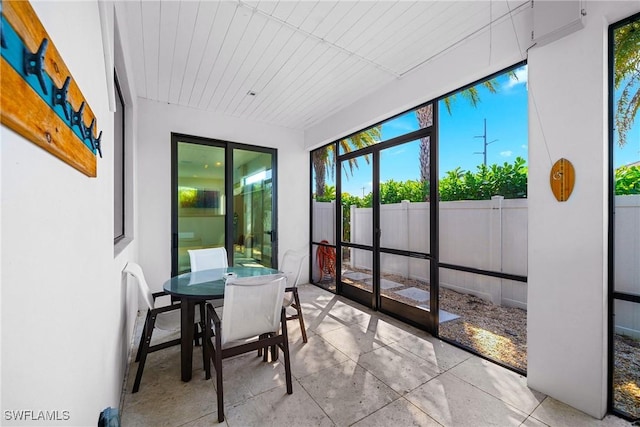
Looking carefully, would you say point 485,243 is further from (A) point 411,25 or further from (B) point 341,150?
(B) point 341,150

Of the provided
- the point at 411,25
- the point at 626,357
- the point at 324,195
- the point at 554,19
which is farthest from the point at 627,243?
the point at 324,195

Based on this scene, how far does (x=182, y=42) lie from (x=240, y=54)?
529 millimetres

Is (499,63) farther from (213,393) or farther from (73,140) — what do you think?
(213,393)

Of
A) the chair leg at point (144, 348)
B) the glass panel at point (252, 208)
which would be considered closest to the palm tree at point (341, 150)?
the glass panel at point (252, 208)

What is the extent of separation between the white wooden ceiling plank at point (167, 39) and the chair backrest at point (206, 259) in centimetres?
211

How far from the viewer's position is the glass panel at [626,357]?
1786mm

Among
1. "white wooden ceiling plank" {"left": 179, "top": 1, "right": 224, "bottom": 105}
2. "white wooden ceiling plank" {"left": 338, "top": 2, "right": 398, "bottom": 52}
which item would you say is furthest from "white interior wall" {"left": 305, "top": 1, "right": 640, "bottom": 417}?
"white wooden ceiling plank" {"left": 179, "top": 1, "right": 224, "bottom": 105}

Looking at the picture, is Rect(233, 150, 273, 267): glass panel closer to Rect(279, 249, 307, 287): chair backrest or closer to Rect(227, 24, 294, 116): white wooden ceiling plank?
Rect(227, 24, 294, 116): white wooden ceiling plank

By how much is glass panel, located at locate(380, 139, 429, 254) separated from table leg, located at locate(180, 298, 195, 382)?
248 cm

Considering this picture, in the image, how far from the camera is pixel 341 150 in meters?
4.46

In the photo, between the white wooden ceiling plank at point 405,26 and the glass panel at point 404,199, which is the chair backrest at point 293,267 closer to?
the glass panel at point 404,199

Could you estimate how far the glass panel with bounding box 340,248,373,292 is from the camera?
3902mm

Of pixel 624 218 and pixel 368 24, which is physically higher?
pixel 368 24

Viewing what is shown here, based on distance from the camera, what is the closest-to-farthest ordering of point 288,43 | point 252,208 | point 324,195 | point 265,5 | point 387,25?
point 265,5 < point 387,25 < point 288,43 < point 252,208 < point 324,195
